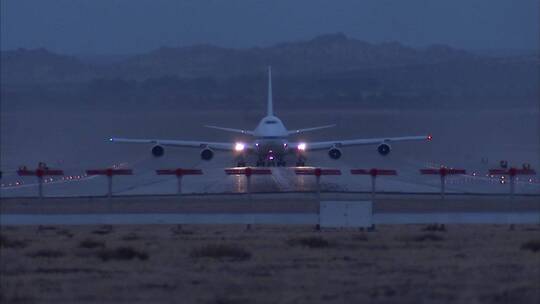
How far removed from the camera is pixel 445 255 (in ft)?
65.5

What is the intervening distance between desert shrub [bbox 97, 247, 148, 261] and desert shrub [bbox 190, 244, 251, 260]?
88 centimetres

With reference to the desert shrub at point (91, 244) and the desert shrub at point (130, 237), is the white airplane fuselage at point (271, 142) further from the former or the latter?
the desert shrub at point (91, 244)

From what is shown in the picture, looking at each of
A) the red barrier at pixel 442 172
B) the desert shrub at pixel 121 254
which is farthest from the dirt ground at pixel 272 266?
the red barrier at pixel 442 172

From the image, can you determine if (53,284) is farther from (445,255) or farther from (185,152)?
(185,152)

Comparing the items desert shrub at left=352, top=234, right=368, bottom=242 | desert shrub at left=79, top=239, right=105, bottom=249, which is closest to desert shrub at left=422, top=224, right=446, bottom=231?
desert shrub at left=352, top=234, right=368, bottom=242

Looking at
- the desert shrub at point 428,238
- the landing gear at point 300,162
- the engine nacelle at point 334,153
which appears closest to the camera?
the desert shrub at point 428,238

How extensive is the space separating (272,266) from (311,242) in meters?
3.00

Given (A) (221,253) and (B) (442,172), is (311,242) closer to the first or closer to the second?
(A) (221,253)

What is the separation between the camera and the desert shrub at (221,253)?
1972 centimetres

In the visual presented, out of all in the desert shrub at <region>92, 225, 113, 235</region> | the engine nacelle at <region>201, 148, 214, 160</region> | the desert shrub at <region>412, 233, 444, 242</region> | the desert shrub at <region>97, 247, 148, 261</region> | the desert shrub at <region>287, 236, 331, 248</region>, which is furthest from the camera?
the engine nacelle at <region>201, 148, 214, 160</region>

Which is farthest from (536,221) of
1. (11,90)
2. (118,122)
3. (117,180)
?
(11,90)

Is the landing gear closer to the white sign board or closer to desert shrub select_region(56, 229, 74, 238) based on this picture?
the white sign board

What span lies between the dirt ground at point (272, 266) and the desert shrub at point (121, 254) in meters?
0.02

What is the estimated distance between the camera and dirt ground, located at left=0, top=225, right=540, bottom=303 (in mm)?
15717
